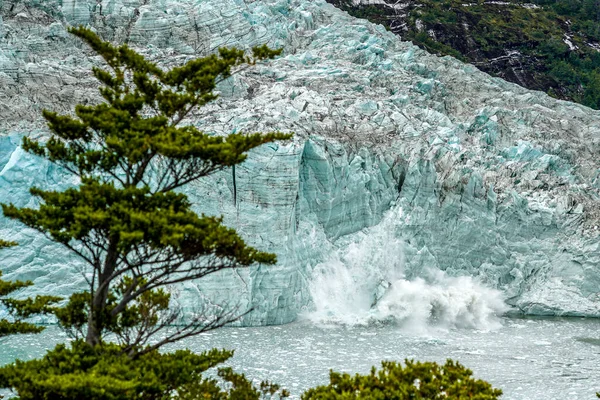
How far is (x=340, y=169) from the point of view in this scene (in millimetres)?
17422

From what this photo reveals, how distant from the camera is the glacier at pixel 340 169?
624 inches

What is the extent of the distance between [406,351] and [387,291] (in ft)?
10.4

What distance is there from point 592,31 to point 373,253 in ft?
134

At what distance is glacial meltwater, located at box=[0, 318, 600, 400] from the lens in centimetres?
1221

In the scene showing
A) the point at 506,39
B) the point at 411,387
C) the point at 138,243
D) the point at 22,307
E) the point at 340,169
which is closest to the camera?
the point at 411,387

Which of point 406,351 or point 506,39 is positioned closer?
point 406,351

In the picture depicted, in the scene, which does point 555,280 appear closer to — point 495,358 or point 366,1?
point 495,358

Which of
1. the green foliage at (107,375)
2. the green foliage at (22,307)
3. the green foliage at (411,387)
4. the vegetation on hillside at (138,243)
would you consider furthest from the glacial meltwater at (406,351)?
the green foliage at (411,387)

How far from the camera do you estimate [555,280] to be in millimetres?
19078

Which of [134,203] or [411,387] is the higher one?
[134,203]

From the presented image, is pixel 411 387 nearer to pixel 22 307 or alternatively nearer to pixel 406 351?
pixel 22 307

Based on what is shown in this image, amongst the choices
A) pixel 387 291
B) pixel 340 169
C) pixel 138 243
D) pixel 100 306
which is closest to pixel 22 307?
pixel 100 306

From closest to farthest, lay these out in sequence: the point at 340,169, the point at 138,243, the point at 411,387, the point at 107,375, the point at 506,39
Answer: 1. the point at 107,375
2. the point at 411,387
3. the point at 138,243
4. the point at 340,169
5. the point at 506,39

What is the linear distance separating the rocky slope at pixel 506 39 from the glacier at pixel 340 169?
820 inches
